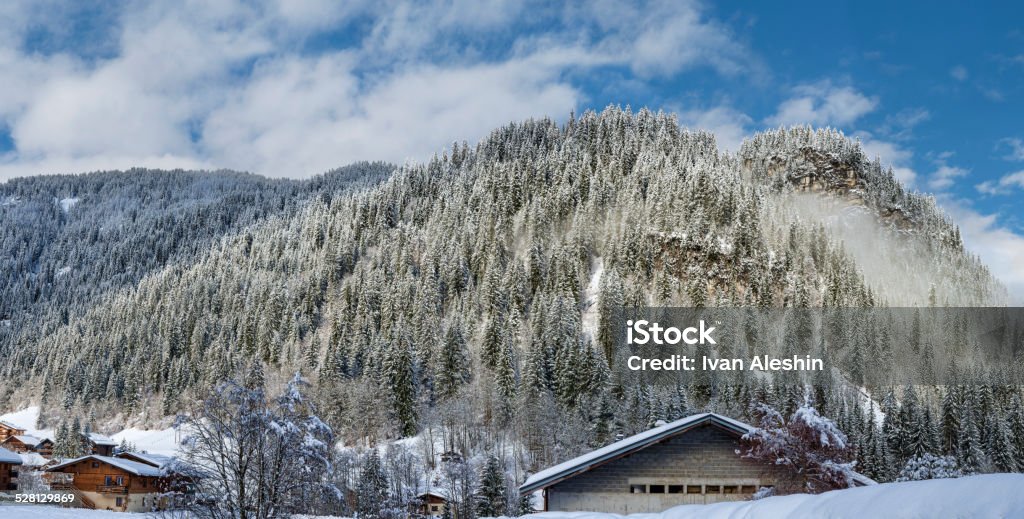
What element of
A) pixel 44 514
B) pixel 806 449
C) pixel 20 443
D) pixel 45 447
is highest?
pixel 806 449

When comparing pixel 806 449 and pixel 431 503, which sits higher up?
pixel 806 449

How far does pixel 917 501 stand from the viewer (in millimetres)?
5375

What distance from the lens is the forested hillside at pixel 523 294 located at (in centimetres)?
10544

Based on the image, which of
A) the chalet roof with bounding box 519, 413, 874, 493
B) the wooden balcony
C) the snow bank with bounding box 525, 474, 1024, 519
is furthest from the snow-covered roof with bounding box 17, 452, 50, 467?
the snow bank with bounding box 525, 474, 1024, 519

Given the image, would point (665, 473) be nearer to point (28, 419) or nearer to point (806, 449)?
point (806, 449)

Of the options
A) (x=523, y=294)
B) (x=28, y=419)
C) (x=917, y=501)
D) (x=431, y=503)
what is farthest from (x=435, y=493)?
(x=28, y=419)

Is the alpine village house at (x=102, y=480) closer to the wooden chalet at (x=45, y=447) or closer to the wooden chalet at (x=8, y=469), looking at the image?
the wooden chalet at (x=8, y=469)

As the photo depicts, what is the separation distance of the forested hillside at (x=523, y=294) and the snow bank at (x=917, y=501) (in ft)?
268

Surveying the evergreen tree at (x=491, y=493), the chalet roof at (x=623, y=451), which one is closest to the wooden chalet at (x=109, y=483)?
the evergreen tree at (x=491, y=493)

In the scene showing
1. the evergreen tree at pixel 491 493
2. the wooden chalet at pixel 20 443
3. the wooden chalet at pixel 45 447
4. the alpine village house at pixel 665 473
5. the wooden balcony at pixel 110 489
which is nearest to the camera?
the alpine village house at pixel 665 473

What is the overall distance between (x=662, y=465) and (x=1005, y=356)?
153804 millimetres

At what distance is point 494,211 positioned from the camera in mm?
170125

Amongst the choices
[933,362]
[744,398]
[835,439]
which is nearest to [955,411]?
[744,398]

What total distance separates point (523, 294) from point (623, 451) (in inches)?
4451
